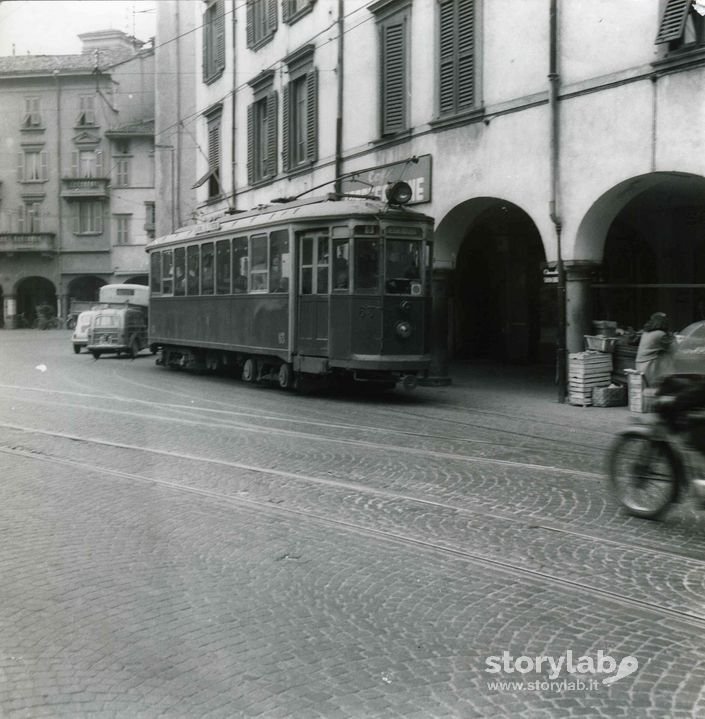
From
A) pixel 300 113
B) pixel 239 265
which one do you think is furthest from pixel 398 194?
pixel 300 113

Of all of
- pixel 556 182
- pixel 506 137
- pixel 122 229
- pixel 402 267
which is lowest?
pixel 402 267

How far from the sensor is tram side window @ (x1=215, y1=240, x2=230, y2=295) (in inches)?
725

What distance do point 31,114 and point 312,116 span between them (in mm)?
35997

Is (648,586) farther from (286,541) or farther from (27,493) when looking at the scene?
(27,493)

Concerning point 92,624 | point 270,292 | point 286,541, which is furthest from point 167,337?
point 92,624

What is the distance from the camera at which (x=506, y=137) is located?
16.0 metres

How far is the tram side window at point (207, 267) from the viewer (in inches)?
760

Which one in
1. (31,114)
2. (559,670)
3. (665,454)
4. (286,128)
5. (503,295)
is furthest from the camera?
(31,114)

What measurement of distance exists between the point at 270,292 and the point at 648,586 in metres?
12.2

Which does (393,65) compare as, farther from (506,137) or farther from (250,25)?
(250,25)

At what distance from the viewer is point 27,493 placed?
7613 mm

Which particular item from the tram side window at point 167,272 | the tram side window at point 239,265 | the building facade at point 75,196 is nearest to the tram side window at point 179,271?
the tram side window at point 167,272

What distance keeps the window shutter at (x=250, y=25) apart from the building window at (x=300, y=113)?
340cm

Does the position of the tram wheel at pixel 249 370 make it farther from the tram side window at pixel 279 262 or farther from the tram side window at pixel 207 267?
the tram side window at pixel 279 262
